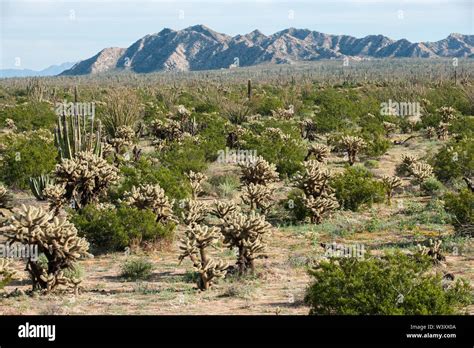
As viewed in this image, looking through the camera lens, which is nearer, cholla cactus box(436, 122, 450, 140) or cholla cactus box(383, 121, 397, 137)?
cholla cactus box(436, 122, 450, 140)

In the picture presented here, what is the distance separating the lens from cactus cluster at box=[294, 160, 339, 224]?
523 inches

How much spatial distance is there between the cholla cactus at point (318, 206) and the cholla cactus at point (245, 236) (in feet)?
13.2

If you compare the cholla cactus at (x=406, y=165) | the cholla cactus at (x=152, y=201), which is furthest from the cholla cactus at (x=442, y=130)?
the cholla cactus at (x=152, y=201)

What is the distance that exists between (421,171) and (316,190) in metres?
4.66

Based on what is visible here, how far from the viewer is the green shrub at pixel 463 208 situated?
11.4 meters

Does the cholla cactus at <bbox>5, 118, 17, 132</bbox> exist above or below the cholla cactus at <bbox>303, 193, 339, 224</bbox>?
above

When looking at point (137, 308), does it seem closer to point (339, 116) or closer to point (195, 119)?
point (195, 119)

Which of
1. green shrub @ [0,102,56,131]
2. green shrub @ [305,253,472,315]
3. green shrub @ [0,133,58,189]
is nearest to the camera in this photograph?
green shrub @ [305,253,472,315]

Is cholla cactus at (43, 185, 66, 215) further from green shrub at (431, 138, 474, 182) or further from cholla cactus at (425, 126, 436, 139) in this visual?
cholla cactus at (425, 126, 436, 139)

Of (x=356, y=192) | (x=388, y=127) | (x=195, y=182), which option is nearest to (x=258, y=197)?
(x=356, y=192)

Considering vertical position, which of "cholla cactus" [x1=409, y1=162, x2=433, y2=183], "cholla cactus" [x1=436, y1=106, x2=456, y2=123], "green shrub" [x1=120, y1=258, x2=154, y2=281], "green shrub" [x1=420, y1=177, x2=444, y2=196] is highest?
"cholla cactus" [x1=436, y1=106, x2=456, y2=123]

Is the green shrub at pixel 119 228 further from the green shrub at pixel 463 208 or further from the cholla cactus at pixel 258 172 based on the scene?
the green shrub at pixel 463 208

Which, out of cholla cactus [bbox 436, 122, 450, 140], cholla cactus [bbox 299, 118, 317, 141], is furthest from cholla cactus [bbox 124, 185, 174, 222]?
cholla cactus [bbox 436, 122, 450, 140]
